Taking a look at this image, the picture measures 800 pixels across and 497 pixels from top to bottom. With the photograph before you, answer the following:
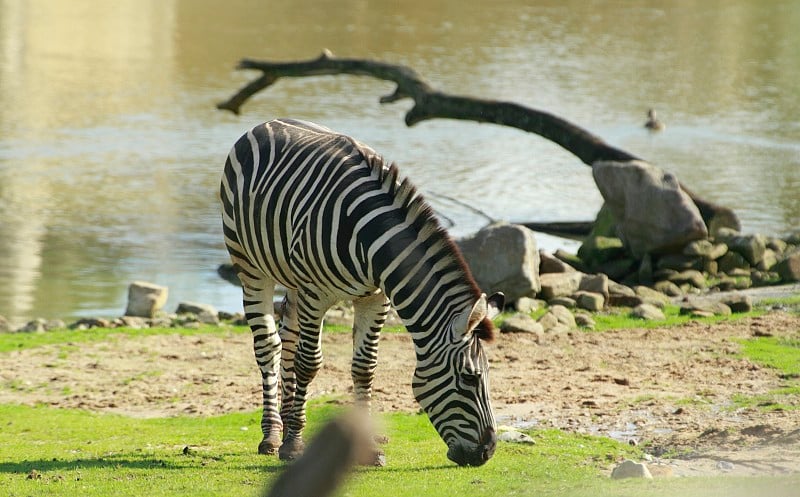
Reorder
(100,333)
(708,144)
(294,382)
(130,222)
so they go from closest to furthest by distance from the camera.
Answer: (294,382)
(100,333)
(130,222)
(708,144)

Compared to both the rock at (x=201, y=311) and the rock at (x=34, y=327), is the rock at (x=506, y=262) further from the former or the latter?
the rock at (x=34, y=327)

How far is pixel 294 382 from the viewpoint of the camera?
8.95 meters

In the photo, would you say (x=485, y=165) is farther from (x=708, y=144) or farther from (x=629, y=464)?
(x=629, y=464)

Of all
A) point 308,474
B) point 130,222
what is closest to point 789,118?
point 130,222

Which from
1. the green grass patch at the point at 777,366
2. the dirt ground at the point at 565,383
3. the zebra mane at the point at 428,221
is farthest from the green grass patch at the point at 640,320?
the zebra mane at the point at 428,221

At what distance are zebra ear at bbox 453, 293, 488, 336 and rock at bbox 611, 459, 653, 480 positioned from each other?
4.96ft

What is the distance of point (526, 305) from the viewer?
14430 millimetres

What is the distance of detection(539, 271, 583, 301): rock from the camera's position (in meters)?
15.0

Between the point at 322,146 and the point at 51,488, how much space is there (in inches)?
120

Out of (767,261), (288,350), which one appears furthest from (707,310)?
(288,350)

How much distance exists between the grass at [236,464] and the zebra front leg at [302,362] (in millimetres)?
194

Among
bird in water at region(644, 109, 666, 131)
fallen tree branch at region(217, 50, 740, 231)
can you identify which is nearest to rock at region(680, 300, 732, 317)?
fallen tree branch at region(217, 50, 740, 231)

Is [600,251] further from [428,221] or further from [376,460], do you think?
[428,221]

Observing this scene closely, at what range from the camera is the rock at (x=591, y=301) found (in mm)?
14500
